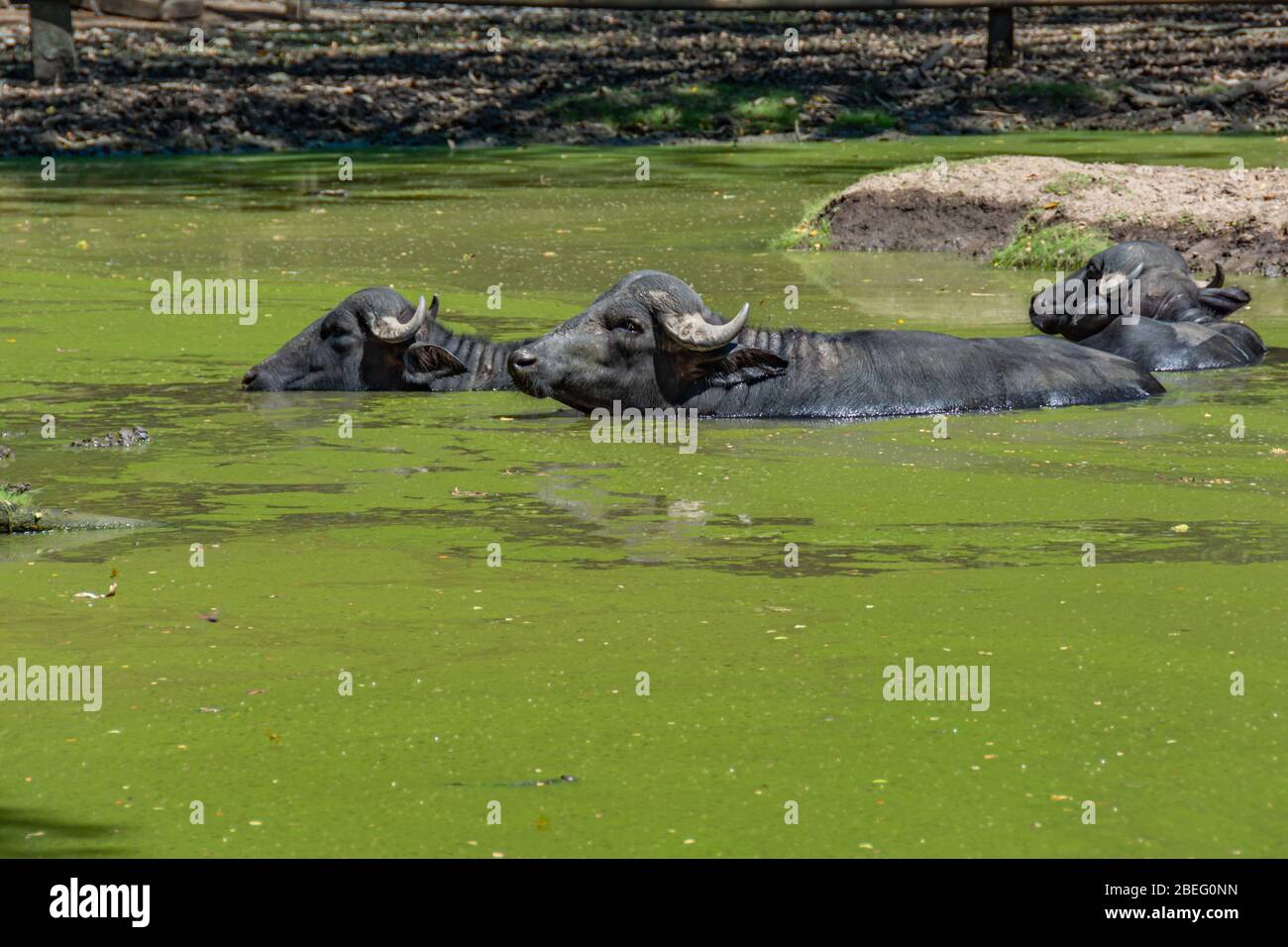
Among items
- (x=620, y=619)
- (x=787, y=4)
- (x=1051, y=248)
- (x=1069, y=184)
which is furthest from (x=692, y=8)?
(x=620, y=619)

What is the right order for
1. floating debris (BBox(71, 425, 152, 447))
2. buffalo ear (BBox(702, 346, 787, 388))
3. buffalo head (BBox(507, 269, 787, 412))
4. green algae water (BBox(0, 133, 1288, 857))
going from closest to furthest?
green algae water (BBox(0, 133, 1288, 857))
floating debris (BBox(71, 425, 152, 447))
buffalo head (BBox(507, 269, 787, 412))
buffalo ear (BBox(702, 346, 787, 388))

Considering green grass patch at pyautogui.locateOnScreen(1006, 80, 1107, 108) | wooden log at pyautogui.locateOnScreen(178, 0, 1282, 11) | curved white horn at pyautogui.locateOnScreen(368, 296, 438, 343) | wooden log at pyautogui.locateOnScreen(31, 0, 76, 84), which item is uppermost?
wooden log at pyautogui.locateOnScreen(178, 0, 1282, 11)

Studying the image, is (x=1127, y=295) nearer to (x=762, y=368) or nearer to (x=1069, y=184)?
(x=762, y=368)

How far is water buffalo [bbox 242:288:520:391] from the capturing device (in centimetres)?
1116

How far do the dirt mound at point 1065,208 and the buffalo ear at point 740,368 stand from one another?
578 cm

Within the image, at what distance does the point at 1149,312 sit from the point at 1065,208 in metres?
3.44

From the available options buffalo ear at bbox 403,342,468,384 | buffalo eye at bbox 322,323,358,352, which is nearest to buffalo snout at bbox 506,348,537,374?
buffalo ear at bbox 403,342,468,384

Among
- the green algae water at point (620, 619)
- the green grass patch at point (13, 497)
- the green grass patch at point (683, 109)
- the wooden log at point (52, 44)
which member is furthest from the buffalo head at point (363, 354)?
the wooden log at point (52, 44)

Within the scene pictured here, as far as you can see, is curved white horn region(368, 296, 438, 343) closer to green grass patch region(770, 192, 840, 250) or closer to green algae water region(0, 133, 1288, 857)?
green algae water region(0, 133, 1288, 857)

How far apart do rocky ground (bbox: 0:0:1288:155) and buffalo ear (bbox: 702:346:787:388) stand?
49.6 ft

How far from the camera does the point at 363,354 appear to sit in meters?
11.4

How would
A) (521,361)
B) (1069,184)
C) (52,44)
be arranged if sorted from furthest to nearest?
(52,44), (1069,184), (521,361)

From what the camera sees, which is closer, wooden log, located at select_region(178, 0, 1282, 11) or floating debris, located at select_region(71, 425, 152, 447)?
floating debris, located at select_region(71, 425, 152, 447)
